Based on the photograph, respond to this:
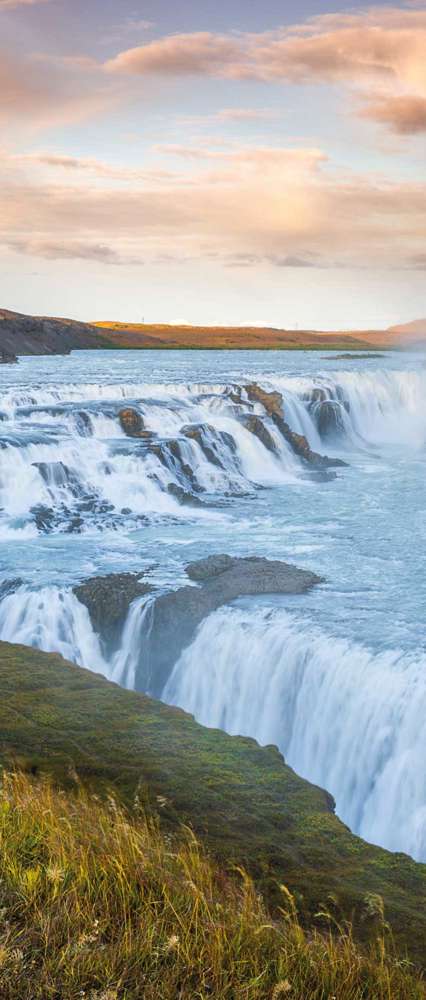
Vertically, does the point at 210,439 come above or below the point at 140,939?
above

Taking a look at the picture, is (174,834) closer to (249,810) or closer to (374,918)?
(249,810)

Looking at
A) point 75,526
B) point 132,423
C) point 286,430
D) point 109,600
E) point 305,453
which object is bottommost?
point 109,600

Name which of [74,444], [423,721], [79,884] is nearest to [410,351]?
[74,444]

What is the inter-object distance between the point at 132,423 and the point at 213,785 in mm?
26422

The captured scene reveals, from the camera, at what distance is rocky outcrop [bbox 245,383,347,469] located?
3766 cm

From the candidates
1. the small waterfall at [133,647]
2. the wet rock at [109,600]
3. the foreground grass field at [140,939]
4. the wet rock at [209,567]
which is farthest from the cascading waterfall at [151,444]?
the foreground grass field at [140,939]

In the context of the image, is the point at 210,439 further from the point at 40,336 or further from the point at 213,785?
the point at 40,336

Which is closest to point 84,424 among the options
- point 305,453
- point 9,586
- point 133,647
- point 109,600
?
point 305,453

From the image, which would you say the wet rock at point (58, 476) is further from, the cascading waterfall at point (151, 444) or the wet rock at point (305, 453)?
the wet rock at point (305, 453)

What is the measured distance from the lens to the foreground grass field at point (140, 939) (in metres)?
4.65

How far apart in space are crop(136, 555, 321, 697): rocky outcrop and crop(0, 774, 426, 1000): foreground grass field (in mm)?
10440

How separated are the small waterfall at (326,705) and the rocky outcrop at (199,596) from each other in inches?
11.9

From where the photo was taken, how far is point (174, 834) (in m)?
7.72

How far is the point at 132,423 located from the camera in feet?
114
